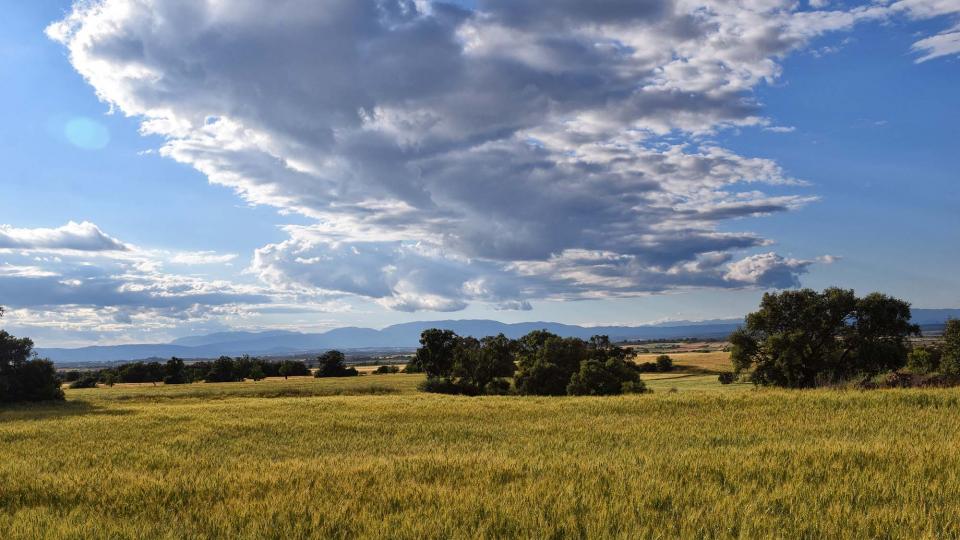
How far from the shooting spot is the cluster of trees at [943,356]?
232 ft

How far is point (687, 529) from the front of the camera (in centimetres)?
782

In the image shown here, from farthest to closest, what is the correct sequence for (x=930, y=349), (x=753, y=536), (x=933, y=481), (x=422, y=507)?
(x=930, y=349) → (x=933, y=481) → (x=422, y=507) → (x=753, y=536)

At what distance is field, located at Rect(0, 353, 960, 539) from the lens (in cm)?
827

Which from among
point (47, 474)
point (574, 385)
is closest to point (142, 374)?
point (574, 385)

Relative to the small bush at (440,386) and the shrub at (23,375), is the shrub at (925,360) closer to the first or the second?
the small bush at (440,386)

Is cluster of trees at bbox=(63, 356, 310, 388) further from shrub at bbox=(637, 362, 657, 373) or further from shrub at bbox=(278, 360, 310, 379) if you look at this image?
shrub at bbox=(637, 362, 657, 373)

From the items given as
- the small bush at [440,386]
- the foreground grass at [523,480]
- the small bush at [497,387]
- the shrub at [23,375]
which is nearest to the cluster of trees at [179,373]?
the small bush at [440,386]

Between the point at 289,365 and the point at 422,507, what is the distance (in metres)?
141

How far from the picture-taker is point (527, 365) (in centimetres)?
8338

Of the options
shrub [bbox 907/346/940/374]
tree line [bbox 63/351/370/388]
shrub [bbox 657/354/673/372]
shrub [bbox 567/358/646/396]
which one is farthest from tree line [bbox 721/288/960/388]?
tree line [bbox 63/351/370/388]

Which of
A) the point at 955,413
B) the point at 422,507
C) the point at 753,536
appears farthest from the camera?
the point at 955,413

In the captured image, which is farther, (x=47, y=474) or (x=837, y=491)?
(x=47, y=474)

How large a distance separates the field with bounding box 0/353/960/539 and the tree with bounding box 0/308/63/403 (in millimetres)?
45777

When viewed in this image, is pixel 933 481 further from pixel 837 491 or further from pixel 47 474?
pixel 47 474
